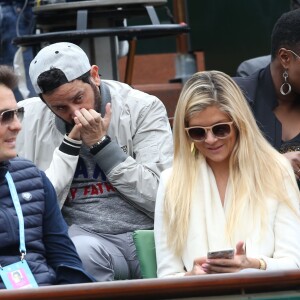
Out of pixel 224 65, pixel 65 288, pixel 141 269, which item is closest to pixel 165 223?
pixel 141 269

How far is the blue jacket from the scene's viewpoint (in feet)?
16.7

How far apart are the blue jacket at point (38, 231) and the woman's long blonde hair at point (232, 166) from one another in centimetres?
46

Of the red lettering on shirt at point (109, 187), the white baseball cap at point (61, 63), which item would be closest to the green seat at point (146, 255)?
the red lettering on shirt at point (109, 187)

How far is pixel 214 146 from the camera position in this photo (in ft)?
16.9

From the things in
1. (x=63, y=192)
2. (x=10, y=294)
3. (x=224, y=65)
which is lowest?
(x=10, y=294)

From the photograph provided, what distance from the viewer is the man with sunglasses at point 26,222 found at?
5.06m

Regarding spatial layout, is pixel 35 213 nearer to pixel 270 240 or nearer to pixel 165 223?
pixel 165 223

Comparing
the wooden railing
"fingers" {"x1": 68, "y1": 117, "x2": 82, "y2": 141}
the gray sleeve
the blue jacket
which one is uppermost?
"fingers" {"x1": 68, "y1": 117, "x2": 82, "y2": 141}

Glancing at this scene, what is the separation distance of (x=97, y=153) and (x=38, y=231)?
25.6 inches

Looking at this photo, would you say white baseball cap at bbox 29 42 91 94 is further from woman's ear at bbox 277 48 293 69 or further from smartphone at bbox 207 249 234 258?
smartphone at bbox 207 249 234 258

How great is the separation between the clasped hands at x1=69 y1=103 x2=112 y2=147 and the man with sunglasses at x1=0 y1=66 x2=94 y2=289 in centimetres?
42

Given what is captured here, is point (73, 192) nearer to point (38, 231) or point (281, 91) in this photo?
point (38, 231)

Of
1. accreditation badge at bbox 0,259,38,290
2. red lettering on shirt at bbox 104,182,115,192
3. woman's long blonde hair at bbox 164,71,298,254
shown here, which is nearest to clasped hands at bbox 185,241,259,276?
woman's long blonde hair at bbox 164,71,298,254

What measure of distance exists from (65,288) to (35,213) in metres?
1.26
